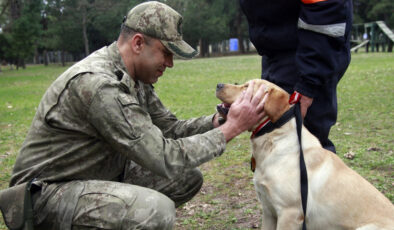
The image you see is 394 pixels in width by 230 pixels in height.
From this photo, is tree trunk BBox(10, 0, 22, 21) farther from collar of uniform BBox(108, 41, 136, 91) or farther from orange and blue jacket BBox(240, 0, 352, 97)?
orange and blue jacket BBox(240, 0, 352, 97)

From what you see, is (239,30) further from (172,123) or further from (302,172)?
(302,172)

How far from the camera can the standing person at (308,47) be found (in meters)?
2.84

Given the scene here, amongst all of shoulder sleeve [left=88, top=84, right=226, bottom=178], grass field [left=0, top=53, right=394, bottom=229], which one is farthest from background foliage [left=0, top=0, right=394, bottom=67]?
shoulder sleeve [left=88, top=84, right=226, bottom=178]

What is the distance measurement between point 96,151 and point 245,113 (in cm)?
111

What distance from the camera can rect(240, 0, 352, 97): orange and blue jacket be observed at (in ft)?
9.27

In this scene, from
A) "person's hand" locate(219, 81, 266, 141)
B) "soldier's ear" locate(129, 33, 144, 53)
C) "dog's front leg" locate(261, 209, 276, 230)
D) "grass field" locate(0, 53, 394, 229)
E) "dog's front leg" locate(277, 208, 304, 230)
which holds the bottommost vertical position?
"grass field" locate(0, 53, 394, 229)

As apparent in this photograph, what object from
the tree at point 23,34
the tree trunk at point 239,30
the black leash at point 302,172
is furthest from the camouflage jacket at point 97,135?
the tree trunk at point 239,30

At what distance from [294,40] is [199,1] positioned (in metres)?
52.0

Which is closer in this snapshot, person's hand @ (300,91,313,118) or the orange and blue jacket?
the orange and blue jacket

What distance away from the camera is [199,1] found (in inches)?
2095

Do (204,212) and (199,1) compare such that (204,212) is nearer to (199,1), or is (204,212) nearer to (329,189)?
(329,189)

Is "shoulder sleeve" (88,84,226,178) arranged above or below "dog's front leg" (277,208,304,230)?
above

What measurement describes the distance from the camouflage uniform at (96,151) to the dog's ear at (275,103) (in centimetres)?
38

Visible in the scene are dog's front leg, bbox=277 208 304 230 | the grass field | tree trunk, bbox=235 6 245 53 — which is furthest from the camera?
tree trunk, bbox=235 6 245 53
